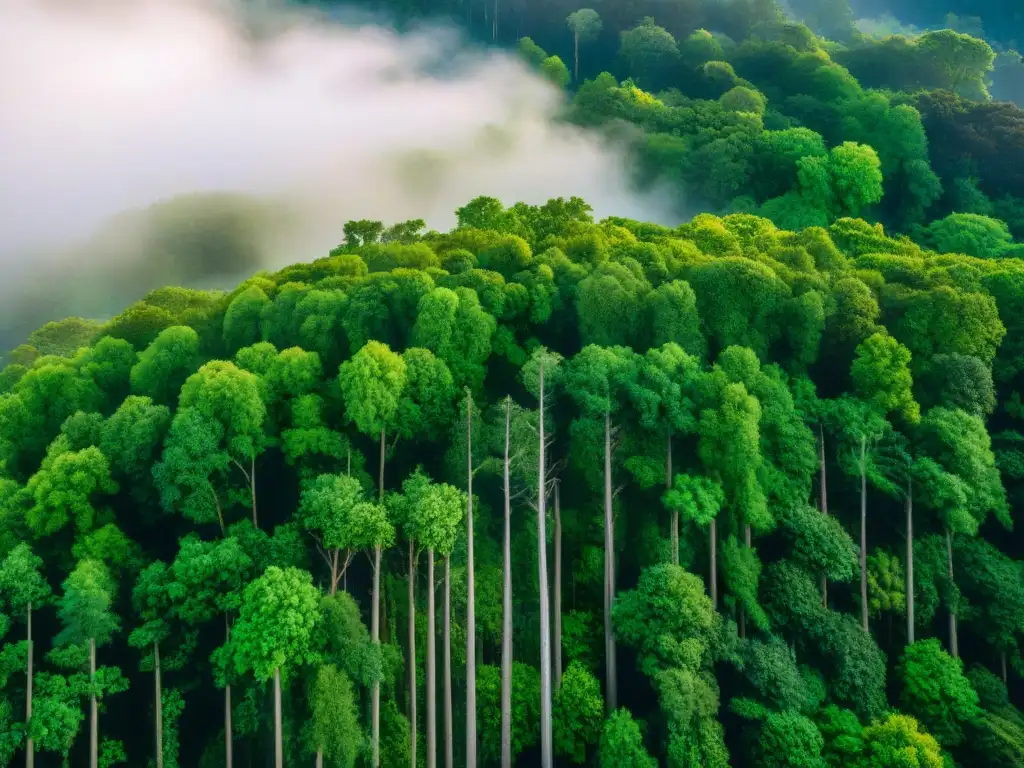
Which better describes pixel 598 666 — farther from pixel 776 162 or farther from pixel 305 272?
pixel 776 162

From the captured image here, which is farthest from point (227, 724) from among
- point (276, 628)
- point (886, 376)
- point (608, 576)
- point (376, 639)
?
point (886, 376)

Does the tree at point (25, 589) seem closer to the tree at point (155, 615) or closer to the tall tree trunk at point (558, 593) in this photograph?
the tree at point (155, 615)

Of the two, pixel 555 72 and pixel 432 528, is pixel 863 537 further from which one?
pixel 555 72

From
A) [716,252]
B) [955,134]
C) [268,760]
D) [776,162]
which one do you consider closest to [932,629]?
[716,252]

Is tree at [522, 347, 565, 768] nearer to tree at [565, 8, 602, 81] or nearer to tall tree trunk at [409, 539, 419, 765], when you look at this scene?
tall tree trunk at [409, 539, 419, 765]

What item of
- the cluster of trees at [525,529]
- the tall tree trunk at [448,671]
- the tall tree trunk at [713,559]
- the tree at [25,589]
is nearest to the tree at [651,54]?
the cluster of trees at [525,529]

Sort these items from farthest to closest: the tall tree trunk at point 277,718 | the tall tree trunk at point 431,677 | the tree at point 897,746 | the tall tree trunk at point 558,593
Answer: the tall tree trunk at point 558,593, the tall tree trunk at point 431,677, the tree at point 897,746, the tall tree trunk at point 277,718
